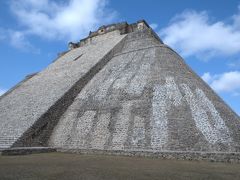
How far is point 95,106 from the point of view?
1485 cm

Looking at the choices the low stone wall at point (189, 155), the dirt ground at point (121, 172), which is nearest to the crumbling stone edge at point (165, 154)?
the low stone wall at point (189, 155)

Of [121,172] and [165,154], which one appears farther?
[165,154]

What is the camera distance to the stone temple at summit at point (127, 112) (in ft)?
38.8

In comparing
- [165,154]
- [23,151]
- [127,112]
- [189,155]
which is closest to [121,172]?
[165,154]

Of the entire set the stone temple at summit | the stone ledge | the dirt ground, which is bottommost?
the dirt ground

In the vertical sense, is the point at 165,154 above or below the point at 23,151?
above

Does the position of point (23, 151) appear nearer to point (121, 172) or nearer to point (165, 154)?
point (121, 172)

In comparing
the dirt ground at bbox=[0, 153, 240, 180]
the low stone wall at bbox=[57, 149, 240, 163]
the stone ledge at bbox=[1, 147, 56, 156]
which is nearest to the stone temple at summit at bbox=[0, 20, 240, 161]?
the low stone wall at bbox=[57, 149, 240, 163]

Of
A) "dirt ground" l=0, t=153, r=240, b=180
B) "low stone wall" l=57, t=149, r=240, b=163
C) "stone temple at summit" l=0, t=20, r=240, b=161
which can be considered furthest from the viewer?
"stone temple at summit" l=0, t=20, r=240, b=161

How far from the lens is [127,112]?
1352 centimetres

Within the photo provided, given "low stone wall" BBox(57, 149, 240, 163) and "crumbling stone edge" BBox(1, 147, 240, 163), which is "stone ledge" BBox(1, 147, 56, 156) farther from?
"low stone wall" BBox(57, 149, 240, 163)

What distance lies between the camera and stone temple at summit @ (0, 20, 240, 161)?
1182cm

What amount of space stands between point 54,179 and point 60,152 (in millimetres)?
6731

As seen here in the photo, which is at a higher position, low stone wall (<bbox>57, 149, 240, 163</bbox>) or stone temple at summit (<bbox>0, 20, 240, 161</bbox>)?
stone temple at summit (<bbox>0, 20, 240, 161</bbox>)
